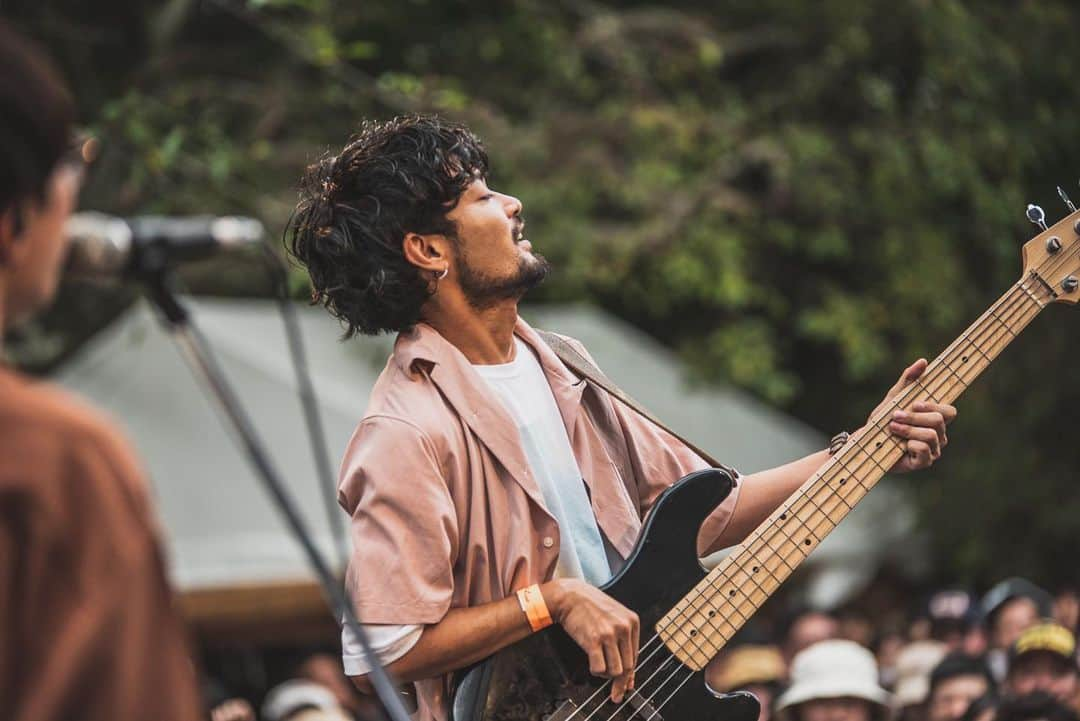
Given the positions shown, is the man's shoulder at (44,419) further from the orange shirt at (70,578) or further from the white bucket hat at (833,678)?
the white bucket hat at (833,678)

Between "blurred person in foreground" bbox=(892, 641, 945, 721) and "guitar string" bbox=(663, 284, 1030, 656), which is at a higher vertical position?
"guitar string" bbox=(663, 284, 1030, 656)

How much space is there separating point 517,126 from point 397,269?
724cm

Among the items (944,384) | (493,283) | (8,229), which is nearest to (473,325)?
(493,283)

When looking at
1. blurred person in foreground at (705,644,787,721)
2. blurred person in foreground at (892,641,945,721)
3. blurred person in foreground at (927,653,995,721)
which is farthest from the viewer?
blurred person in foreground at (892,641,945,721)

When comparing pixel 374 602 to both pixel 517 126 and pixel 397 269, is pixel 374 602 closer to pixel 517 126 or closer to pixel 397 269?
pixel 397 269

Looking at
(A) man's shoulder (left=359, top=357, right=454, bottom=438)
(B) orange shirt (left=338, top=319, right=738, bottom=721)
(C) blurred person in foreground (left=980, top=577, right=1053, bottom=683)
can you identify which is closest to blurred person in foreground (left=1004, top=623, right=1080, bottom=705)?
(C) blurred person in foreground (left=980, top=577, right=1053, bottom=683)

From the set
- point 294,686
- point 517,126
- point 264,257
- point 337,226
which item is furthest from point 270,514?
point 264,257

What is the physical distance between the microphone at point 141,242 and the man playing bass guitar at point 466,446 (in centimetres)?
114

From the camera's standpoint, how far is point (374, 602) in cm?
354

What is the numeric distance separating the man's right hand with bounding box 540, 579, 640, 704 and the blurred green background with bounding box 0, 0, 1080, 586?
534 centimetres

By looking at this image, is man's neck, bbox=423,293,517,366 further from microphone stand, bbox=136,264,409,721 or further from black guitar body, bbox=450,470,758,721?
microphone stand, bbox=136,264,409,721

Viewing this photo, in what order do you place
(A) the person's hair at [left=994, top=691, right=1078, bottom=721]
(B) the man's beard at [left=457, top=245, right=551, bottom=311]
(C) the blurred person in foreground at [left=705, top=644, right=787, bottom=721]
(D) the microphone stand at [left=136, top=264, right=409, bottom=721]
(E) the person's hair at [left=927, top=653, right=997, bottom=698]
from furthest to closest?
(C) the blurred person in foreground at [left=705, top=644, right=787, bottom=721], (E) the person's hair at [left=927, top=653, right=997, bottom=698], (A) the person's hair at [left=994, top=691, right=1078, bottom=721], (B) the man's beard at [left=457, top=245, right=551, bottom=311], (D) the microphone stand at [left=136, top=264, right=409, bottom=721]

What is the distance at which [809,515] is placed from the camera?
12.6 feet

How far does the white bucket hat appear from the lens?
254 inches
